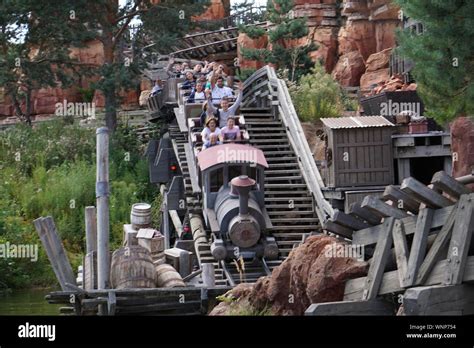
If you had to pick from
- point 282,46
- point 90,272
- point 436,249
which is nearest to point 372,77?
point 282,46

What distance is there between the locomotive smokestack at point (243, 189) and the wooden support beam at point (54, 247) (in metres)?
3.55

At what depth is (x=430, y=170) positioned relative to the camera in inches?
885

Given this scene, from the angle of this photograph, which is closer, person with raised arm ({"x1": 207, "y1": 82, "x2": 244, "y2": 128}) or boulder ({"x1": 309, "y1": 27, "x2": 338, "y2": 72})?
person with raised arm ({"x1": 207, "y1": 82, "x2": 244, "y2": 128})

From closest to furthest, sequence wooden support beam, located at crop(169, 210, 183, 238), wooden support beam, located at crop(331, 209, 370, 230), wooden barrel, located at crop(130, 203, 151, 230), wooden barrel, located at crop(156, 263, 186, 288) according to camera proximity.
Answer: wooden support beam, located at crop(331, 209, 370, 230) → wooden barrel, located at crop(156, 263, 186, 288) → wooden barrel, located at crop(130, 203, 151, 230) → wooden support beam, located at crop(169, 210, 183, 238)

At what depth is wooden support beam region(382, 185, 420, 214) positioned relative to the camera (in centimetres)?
1241

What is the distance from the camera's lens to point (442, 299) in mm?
11453

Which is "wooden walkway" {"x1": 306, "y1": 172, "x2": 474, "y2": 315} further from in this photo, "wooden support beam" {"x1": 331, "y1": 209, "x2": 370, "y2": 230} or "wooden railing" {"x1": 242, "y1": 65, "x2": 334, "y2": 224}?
"wooden railing" {"x1": 242, "y1": 65, "x2": 334, "y2": 224}

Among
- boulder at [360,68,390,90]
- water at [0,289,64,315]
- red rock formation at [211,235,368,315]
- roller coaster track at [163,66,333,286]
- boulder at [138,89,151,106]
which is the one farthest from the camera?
boulder at [138,89,151,106]

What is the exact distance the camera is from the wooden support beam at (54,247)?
1695cm

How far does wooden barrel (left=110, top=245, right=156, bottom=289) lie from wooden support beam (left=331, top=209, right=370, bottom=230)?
3.89 metres

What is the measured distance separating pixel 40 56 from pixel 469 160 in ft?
68.4

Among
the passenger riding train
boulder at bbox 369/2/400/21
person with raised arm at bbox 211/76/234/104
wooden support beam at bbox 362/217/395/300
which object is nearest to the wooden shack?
the passenger riding train

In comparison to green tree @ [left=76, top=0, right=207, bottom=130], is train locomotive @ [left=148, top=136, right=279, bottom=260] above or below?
below
